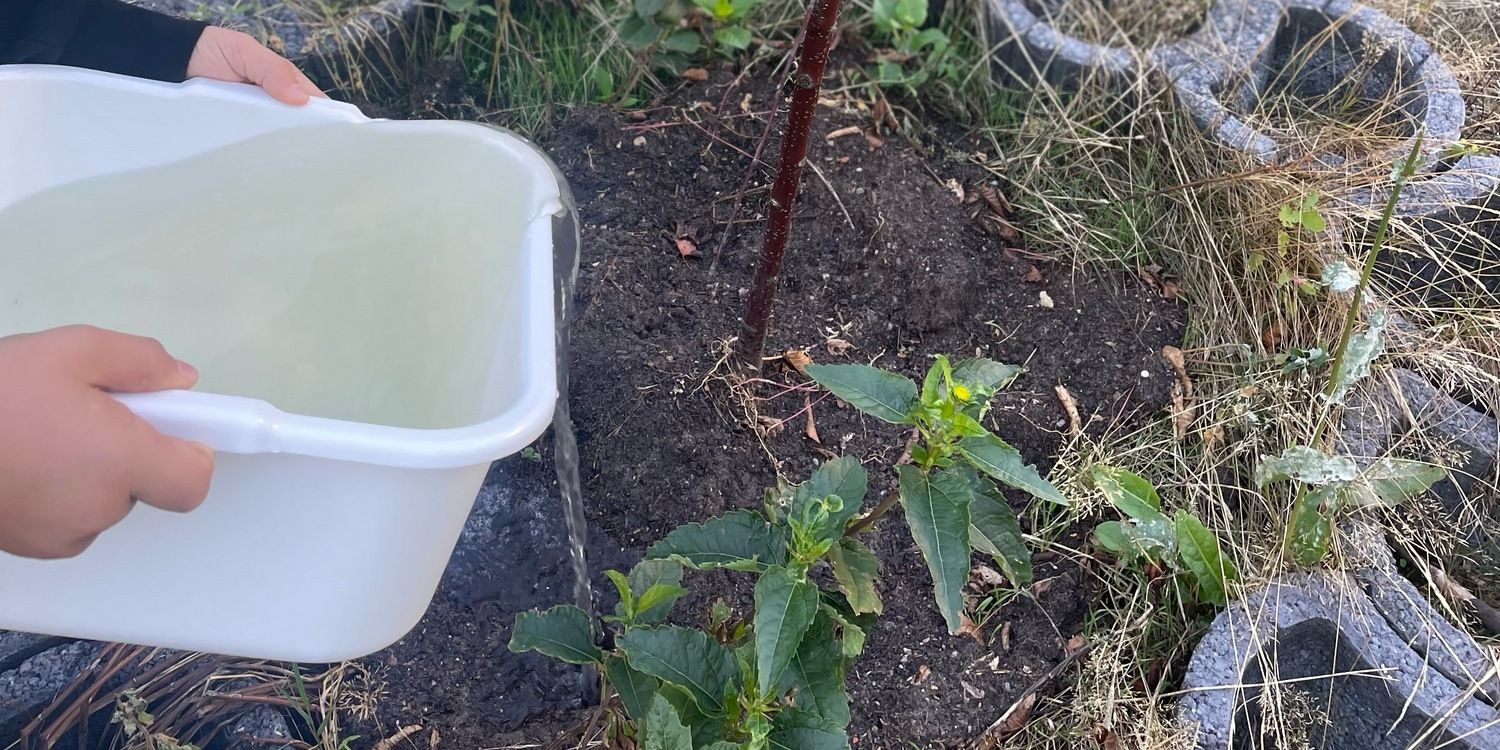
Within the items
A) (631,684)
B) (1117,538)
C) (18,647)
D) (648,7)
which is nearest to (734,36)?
(648,7)

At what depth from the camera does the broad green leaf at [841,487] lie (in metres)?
0.94

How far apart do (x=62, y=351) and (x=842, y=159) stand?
4.15 ft

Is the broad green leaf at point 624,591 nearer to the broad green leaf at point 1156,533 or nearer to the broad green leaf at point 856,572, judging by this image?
the broad green leaf at point 856,572

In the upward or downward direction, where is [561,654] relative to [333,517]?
downward

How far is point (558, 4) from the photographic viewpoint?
6.18 feet

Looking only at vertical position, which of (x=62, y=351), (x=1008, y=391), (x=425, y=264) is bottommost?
(x=1008, y=391)

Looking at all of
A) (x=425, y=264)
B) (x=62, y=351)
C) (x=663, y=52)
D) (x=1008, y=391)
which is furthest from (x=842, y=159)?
(x=62, y=351)

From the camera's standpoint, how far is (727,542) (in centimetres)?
97

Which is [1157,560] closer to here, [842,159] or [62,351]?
[842,159]

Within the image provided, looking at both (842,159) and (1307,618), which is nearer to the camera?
(1307,618)

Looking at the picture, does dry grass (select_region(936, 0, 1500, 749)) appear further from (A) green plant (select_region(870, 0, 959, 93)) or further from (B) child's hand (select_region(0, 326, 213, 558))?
(B) child's hand (select_region(0, 326, 213, 558))

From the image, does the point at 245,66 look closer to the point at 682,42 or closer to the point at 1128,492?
the point at 682,42

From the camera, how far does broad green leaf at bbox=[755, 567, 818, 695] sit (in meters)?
0.83

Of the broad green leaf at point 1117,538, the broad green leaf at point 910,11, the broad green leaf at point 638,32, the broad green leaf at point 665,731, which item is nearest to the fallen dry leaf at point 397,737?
the broad green leaf at point 665,731
